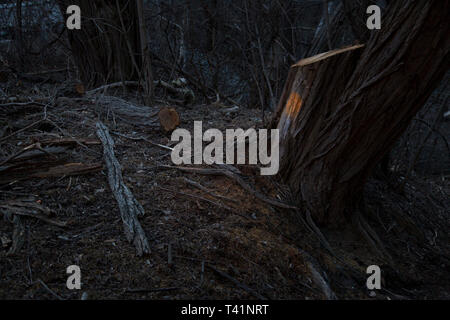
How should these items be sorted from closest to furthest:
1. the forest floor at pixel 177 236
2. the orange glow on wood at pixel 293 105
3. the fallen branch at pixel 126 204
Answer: the forest floor at pixel 177 236
the fallen branch at pixel 126 204
the orange glow on wood at pixel 293 105

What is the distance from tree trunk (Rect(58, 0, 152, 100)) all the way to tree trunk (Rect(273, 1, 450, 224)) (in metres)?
3.50

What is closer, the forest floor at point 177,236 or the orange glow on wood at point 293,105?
the forest floor at point 177,236

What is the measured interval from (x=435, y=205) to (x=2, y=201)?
438cm

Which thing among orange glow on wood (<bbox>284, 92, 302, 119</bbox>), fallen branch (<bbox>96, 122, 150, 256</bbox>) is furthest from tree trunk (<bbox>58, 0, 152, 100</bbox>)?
orange glow on wood (<bbox>284, 92, 302, 119</bbox>)

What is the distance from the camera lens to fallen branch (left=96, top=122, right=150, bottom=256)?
7.42ft

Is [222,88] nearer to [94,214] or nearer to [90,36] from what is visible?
[90,36]

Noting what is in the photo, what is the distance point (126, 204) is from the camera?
8.49 feet

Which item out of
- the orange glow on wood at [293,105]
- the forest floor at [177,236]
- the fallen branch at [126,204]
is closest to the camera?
the forest floor at [177,236]

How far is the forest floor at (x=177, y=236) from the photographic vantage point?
206 centimetres

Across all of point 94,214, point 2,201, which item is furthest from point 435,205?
point 2,201

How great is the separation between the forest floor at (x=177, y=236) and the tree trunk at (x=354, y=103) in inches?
Result: 11.6

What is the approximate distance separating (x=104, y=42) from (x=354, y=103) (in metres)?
4.69

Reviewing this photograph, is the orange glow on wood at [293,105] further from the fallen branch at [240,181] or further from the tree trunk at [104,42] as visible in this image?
the tree trunk at [104,42]

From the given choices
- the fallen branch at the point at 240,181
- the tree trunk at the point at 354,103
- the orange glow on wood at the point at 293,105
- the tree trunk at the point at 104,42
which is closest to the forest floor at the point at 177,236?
the fallen branch at the point at 240,181
